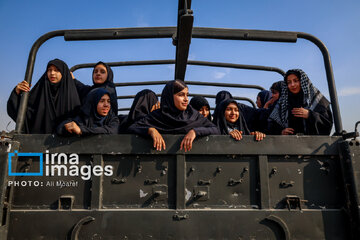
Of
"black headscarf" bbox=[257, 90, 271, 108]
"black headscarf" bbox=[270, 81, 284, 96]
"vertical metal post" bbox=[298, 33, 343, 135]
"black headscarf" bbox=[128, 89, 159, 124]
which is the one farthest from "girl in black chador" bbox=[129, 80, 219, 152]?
"black headscarf" bbox=[257, 90, 271, 108]

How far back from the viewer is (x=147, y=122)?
2.21m

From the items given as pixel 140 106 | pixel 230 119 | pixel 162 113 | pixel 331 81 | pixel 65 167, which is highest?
pixel 140 106

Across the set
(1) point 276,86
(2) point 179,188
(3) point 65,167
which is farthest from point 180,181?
(1) point 276,86

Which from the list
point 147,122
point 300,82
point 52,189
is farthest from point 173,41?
point 52,189

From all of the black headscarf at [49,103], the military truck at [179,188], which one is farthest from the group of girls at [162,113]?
the military truck at [179,188]

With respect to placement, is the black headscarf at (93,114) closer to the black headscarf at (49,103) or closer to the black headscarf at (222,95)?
the black headscarf at (49,103)

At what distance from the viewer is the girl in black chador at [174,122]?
1947 millimetres

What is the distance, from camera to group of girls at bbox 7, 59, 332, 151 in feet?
6.93

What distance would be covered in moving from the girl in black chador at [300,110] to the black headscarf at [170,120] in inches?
33.9

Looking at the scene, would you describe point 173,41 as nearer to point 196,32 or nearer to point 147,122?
point 196,32

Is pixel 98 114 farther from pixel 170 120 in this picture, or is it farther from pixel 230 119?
pixel 230 119

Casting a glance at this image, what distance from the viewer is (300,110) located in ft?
7.93

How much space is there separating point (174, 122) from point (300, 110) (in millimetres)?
1186

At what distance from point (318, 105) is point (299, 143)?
72 centimetres
